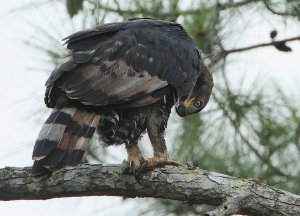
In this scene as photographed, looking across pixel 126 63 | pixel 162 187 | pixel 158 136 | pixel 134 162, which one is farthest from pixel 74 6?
pixel 162 187

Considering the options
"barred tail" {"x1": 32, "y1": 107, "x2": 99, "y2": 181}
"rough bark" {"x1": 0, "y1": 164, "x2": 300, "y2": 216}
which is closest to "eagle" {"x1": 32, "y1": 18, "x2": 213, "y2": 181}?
"barred tail" {"x1": 32, "y1": 107, "x2": 99, "y2": 181}

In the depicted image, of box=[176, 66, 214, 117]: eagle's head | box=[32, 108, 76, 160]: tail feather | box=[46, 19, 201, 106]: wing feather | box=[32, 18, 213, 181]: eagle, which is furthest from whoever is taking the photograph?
box=[176, 66, 214, 117]: eagle's head

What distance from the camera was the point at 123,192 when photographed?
477 cm

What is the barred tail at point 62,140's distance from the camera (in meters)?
4.43

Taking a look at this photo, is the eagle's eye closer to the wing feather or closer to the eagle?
the eagle

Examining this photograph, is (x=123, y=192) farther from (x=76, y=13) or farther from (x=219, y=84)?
(x=219, y=84)

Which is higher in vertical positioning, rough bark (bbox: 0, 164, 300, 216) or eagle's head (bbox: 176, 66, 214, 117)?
eagle's head (bbox: 176, 66, 214, 117)

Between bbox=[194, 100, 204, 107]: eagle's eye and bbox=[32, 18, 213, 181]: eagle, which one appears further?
bbox=[194, 100, 204, 107]: eagle's eye

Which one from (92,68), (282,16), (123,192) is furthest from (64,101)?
(282,16)

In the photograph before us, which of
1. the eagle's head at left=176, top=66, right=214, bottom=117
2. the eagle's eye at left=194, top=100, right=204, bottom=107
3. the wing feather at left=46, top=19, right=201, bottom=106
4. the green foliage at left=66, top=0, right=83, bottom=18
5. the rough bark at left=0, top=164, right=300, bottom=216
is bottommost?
the rough bark at left=0, top=164, right=300, bottom=216

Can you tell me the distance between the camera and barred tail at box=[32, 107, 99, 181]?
443 cm

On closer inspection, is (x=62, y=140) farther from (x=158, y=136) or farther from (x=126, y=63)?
(x=158, y=136)

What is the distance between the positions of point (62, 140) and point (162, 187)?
59cm

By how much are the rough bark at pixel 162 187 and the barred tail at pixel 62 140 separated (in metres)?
0.21
